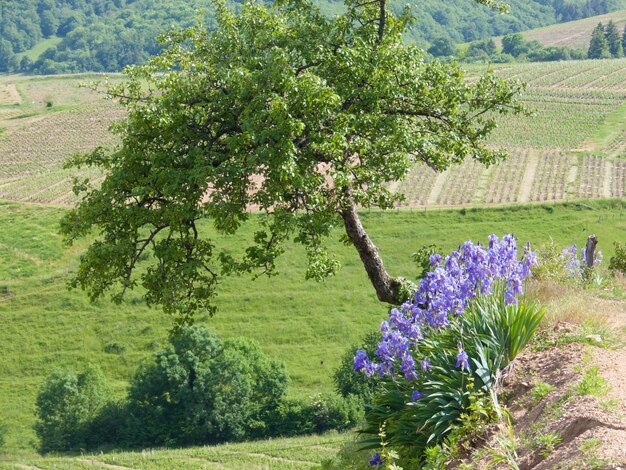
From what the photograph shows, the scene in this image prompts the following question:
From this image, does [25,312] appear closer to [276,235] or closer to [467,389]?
[276,235]

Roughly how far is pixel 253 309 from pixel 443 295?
41313 millimetres

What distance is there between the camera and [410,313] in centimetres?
939

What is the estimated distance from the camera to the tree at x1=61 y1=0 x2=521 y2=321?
12383mm

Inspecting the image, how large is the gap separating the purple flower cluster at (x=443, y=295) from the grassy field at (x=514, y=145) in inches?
1526

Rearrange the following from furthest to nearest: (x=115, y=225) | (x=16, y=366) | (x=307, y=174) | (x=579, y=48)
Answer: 1. (x=579, y=48)
2. (x=16, y=366)
3. (x=115, y=225)
4. (x=307, y=174)

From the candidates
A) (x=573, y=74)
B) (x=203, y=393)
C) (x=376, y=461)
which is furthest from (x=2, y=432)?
(x=573, y=74)

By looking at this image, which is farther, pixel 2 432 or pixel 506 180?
pixel 506 180

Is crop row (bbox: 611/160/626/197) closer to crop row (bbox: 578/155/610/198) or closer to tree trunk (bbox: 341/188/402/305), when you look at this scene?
crop row (bbox: 578/155/610/198)

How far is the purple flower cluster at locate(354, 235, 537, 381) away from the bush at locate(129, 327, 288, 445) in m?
34.4

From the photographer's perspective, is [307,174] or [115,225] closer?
[307,174]

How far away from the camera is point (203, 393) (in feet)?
148

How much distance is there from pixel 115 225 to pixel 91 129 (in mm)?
96594

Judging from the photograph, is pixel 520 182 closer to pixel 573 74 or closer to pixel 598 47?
pixel 573 74

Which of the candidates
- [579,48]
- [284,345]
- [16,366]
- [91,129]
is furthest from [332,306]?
[579,48]
